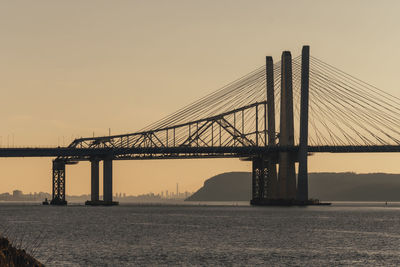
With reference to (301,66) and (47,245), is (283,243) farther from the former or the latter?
(301,66)

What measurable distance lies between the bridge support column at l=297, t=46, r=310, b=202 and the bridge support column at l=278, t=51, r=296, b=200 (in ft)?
14.6

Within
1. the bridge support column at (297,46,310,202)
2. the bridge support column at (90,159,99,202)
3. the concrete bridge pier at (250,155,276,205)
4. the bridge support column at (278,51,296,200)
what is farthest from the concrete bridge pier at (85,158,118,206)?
the bridge support column at (297,46,310,202)

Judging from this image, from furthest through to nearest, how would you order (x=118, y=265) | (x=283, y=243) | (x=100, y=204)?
(x=100, y=204) < (x=283, y=243) < (x=118, y=265)

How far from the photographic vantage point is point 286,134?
145 meters

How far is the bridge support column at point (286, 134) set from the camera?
141 metres

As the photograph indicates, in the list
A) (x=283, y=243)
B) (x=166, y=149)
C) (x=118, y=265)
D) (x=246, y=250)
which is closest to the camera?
(x=118, y=265)

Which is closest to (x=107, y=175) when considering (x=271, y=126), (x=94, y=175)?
(x=94, y=175)

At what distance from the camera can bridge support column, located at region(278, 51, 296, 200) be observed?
141250 mm

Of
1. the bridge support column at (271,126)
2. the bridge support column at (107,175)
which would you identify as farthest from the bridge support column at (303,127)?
the bridge support column at (107,175)

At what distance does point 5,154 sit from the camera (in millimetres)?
160250

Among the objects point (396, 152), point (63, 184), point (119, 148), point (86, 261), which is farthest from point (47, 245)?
point (63, 184)

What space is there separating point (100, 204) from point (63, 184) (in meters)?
A: 14.0

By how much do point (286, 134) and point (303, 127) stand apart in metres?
8.45

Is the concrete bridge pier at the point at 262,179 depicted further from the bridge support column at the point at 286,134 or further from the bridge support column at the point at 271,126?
the bridge support column at the point at 286,134
